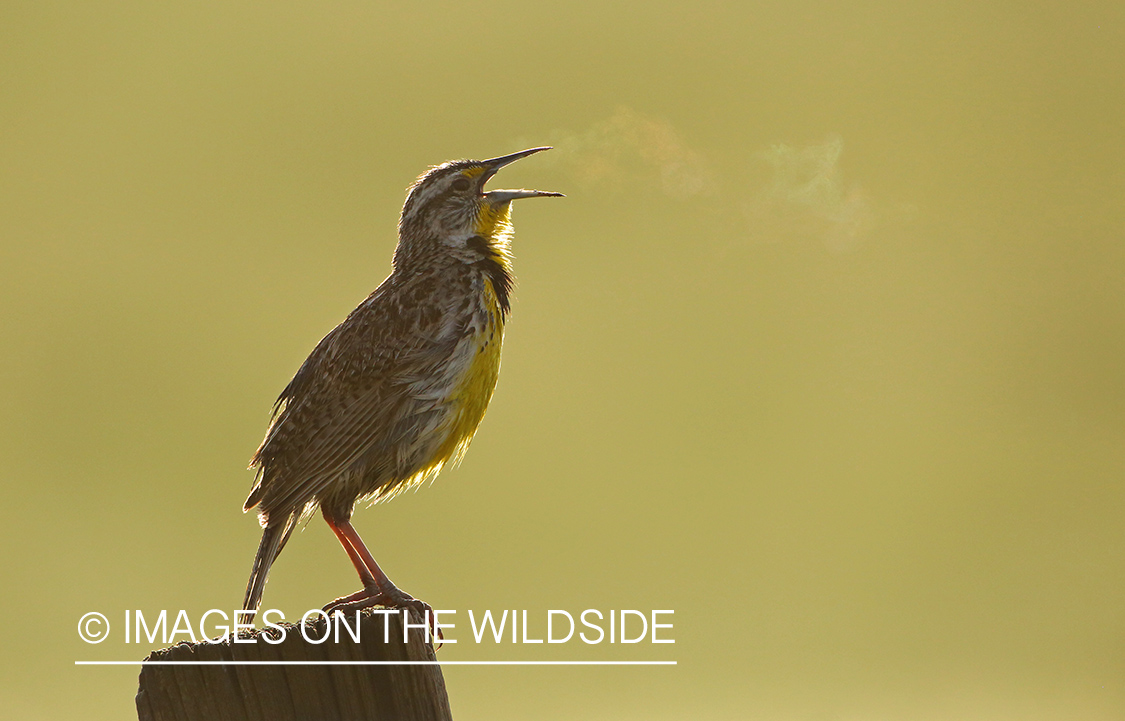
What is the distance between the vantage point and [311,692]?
9.12ft

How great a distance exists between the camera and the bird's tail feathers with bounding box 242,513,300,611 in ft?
13.4

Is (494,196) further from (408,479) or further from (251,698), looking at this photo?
(251,698)

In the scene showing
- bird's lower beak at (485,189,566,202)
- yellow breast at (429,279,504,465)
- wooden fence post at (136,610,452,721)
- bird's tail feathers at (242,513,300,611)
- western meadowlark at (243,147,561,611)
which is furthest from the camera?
bird's lower beak at (485,189,566,202)

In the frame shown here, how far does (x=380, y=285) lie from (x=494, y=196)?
728mm

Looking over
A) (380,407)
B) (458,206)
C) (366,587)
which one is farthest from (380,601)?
(458,206)

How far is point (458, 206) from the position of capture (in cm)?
513

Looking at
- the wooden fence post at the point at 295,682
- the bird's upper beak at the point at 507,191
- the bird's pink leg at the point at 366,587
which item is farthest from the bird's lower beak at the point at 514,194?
the wooden fence post at the point at 295,682

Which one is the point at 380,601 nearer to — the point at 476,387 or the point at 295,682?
the point at 476,387

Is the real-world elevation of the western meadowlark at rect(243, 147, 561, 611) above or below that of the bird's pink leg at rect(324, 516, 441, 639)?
above

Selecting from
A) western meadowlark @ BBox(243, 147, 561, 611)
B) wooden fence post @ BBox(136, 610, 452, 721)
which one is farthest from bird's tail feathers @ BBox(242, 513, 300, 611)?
wooden fence post @ BBox(136, 610, 452, 721)

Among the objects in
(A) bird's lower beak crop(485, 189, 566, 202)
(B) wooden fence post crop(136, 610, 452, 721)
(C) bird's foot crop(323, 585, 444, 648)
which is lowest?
(B) wooden fence post crop(136, 610, 452, 721)

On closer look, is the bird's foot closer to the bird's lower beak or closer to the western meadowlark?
the western meadowlark

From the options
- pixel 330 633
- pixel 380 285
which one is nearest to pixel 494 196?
pixel 380 285

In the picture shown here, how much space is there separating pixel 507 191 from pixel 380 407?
1.32 meters
